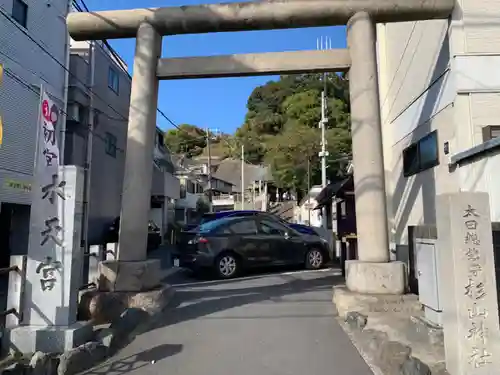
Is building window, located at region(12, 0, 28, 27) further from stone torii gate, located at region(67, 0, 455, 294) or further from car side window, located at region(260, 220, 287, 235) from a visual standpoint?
car side window, located at region(260, 220, 287, 235)

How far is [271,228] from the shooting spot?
12055 mm

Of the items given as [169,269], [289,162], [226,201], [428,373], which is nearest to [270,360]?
[428,373]

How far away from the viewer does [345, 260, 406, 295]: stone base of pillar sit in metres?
6.55

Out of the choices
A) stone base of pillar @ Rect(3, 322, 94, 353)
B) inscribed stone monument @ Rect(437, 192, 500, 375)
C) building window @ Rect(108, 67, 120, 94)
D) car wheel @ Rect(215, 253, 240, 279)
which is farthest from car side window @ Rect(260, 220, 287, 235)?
building window @ Rect(108, 67, 120, 94)

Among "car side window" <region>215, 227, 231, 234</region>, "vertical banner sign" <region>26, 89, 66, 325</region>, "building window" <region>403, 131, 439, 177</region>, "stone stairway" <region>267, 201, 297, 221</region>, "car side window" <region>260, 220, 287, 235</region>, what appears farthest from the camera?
"stone stairway" <region>267, 201, 297, 221</region>

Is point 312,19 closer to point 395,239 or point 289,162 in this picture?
point 395,239

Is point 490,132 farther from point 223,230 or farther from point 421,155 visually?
point 223,230

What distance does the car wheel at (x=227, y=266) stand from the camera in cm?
1093

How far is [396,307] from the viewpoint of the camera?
6.24m

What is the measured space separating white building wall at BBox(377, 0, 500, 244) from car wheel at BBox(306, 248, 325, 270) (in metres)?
2.92

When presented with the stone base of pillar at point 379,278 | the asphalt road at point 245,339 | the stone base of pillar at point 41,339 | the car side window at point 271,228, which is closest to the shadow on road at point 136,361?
the asphalt road at point 245,339

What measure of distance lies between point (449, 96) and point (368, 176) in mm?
1990

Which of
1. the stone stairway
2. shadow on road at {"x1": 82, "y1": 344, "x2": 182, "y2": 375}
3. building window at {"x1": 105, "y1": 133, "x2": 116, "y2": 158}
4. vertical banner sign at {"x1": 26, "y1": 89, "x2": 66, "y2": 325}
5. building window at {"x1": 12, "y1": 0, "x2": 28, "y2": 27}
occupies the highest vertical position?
building window at {"x1": 12, "y1": 0, "x2": 28, "y2": 27}

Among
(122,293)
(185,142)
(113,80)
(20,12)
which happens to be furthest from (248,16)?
(185,142)
